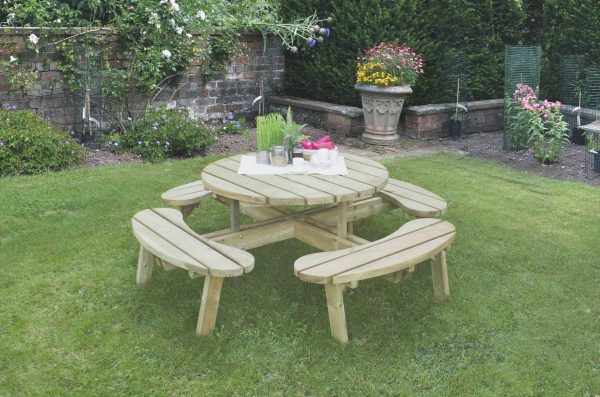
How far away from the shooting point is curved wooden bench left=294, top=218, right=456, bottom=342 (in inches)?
120

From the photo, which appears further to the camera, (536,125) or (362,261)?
(536,125)

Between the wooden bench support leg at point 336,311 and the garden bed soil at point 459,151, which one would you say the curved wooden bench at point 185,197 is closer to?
the wooden bench support leg at point 336,311

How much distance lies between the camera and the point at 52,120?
7379mm

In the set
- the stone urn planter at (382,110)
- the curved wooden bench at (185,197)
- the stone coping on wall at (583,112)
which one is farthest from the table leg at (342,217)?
the stone coping on wall at (583,112)

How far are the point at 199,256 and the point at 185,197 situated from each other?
3.85 feet

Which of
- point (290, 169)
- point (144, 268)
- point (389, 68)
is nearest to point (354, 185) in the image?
point (290, 169)

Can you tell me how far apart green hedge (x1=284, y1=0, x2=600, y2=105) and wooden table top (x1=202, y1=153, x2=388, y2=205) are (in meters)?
4.76

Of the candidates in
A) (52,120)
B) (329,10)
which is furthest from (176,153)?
(329,10)

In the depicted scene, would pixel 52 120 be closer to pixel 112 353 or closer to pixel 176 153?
pixel 176 153

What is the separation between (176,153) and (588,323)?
4873 millimetres

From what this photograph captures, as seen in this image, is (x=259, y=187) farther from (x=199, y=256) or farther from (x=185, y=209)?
(x=185, y=209)

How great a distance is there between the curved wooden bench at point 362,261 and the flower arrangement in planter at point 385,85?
4.52 metres

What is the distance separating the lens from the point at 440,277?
3.72m

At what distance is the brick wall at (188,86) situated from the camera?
7.07 metres
